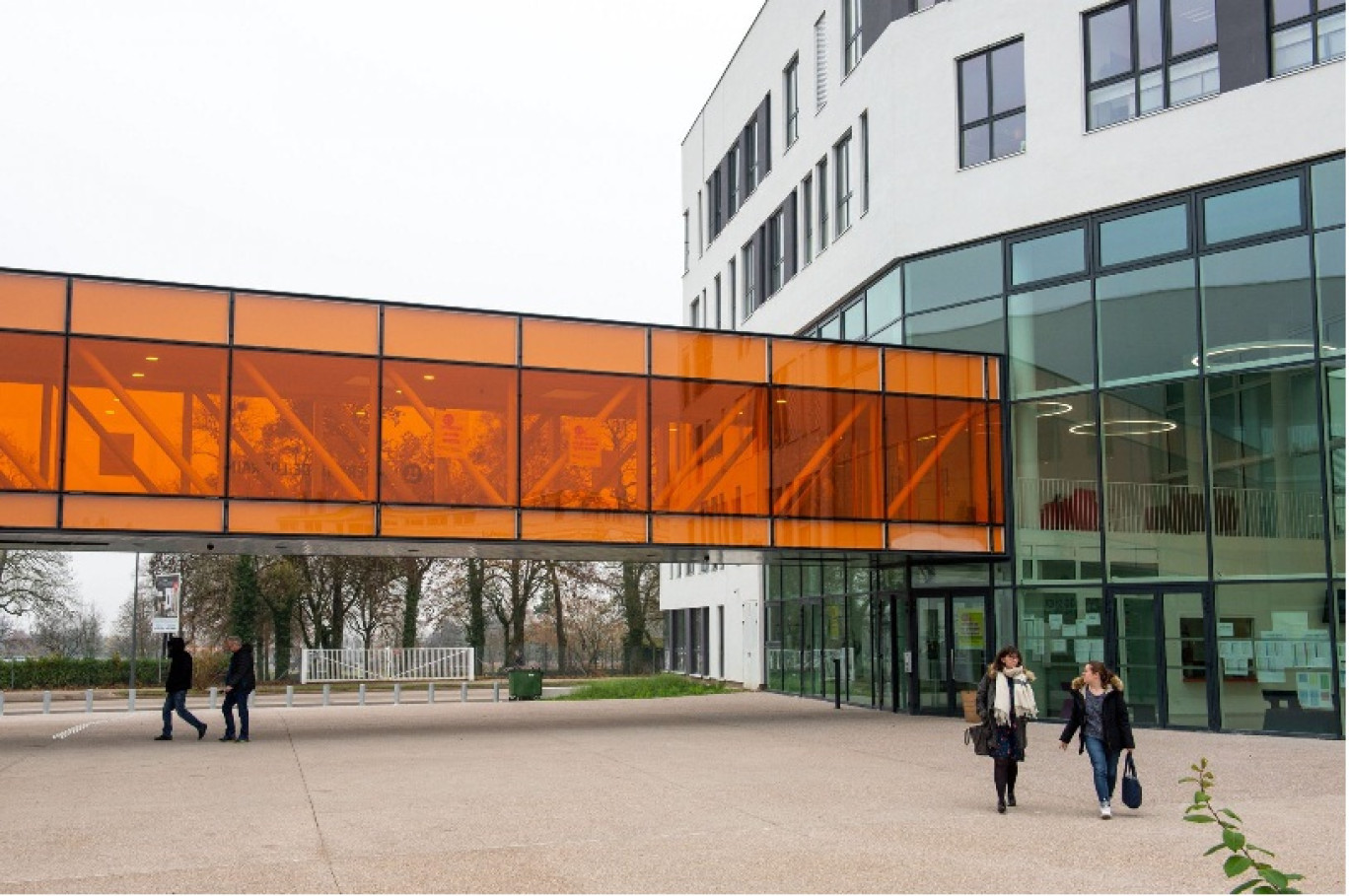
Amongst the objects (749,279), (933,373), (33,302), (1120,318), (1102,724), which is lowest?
(1102,724)

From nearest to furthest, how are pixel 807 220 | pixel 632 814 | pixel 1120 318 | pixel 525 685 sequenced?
pixel 632 814, pixel 1120 318, pixel 807 220, pixel 525 685

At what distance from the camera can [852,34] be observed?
30.3m

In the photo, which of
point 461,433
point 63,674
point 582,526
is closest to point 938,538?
point 582,526

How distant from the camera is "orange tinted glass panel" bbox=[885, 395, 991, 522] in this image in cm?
2441

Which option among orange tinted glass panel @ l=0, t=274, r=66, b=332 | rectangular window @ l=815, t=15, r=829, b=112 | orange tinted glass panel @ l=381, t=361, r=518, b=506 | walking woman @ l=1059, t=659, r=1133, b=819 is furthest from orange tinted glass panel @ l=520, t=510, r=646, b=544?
rectangular window @ l=815, t=15, r=829, b=112

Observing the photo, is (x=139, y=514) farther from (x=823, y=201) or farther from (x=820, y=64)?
(x=820, y=64)

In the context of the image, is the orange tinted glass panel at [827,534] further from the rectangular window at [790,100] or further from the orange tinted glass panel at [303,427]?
the rectangular window at [790,100]

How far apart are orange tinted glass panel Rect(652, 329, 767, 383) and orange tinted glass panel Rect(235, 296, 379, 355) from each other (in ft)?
15.6

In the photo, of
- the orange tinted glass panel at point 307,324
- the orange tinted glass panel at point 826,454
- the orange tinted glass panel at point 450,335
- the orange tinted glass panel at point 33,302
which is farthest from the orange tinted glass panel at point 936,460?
the orange tinted glass panel at point 33,302

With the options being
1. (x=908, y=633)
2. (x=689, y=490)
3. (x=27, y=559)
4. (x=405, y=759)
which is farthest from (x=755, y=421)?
(x=27, y=559)

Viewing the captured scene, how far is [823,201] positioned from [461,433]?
12.9 m

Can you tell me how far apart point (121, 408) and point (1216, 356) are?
16.6m

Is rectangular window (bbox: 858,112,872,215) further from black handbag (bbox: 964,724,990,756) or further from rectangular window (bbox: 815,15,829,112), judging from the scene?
black handbag (bbox: 964,724,990,756)

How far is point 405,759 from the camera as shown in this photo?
17719 mm
